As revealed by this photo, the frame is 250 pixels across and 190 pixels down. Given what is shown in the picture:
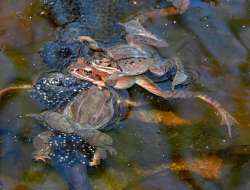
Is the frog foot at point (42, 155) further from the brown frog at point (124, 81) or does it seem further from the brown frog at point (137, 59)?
the brown frog at point (137, 59)

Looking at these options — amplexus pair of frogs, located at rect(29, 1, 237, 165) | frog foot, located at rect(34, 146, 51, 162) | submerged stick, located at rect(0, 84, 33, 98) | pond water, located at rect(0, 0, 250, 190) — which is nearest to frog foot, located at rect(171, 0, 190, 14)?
pond water, located at rect(0, 0, 250, 190)

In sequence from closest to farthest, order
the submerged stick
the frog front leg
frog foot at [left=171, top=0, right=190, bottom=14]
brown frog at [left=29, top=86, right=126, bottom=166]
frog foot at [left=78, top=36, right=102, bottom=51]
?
brown frog at [left=29, top=86, right=126, bottom=166] < the submerged stick < the frog front leg < frog foot at [left=78, top=36, right=102, bottom=51] < frog foot at [left=171, top=0, right=190, bottom=14]

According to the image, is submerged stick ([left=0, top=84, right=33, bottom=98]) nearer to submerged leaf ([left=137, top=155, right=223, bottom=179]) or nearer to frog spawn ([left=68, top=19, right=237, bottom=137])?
frog spawn ([left=68, top=19, right=237, bottom=137])

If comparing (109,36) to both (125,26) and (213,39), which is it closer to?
(125,26)

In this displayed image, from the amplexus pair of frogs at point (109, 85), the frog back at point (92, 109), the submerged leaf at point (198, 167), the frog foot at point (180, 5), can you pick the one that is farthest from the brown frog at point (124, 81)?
the frog foot at point (180, 5)

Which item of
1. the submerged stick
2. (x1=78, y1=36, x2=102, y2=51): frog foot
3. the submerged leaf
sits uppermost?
(x1=78, y1=36, x2=102, y2=51): frog foot
